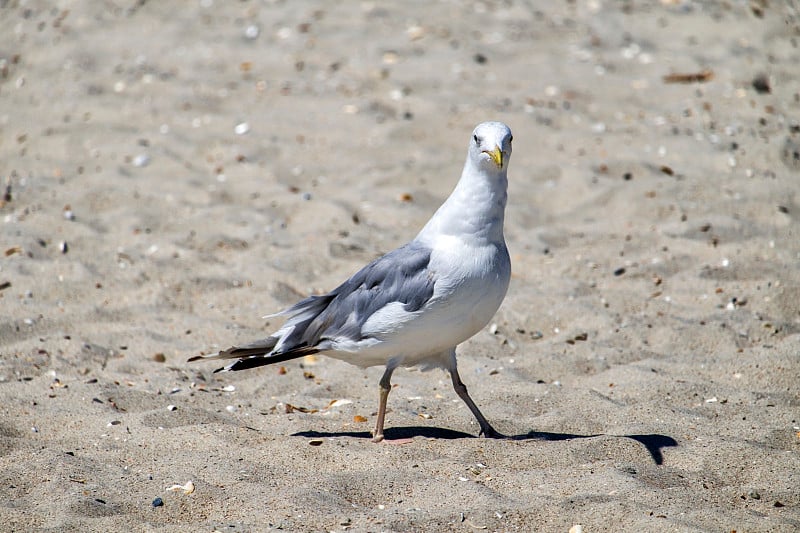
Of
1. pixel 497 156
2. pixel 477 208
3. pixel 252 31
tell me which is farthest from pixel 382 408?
pixel 252 31

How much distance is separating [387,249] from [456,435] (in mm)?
2199

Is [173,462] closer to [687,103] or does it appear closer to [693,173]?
[693,173]

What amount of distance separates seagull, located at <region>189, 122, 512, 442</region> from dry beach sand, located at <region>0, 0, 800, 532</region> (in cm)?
31

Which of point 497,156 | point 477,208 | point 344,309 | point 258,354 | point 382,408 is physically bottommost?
point 382,408

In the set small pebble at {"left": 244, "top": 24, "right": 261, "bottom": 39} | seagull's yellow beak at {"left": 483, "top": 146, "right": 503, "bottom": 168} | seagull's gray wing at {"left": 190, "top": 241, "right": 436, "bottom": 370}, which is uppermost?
seagull's yellow beak at {"left": 483, "top": 146, "right": 503, "bottom": 168}

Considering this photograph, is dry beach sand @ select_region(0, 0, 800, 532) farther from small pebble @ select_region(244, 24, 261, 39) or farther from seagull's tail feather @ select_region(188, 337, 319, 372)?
seagull's tail feather @ select_region(188, 337, 319, 372)

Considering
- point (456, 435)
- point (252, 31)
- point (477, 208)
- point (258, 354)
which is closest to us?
point (477, 208)

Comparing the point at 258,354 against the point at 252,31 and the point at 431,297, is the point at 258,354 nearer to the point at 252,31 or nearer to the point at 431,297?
the point at 431,297

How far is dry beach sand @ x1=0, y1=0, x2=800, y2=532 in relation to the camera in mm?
3570

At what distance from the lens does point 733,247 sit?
586cm

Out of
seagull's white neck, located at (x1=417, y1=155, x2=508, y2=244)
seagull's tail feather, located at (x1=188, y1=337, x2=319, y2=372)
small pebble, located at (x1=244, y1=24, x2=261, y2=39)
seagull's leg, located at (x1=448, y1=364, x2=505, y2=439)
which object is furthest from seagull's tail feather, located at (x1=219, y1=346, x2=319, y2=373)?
small pebble, located at (x1=244, y1=24, x2=261, y2=39)

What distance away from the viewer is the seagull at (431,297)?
12.8ft

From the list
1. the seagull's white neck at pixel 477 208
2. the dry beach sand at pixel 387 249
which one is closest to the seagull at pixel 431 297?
the seagull's white neck at pixel 477 208

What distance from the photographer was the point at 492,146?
3.99m
